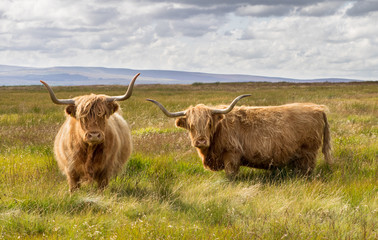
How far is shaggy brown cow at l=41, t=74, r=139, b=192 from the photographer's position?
4863 mm

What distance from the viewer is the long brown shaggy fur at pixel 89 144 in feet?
16.0

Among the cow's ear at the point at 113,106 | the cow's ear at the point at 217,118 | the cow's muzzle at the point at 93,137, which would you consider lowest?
the cow's muzzle at the point at 93,137

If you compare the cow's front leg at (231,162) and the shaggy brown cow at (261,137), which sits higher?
the shaggy brown cow at (261,137)

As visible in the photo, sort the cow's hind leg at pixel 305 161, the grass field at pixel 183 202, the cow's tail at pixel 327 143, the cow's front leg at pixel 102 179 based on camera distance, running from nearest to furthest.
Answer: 1. the grass field at pixel 183 202
2. the cow's front leg at pixel 102 179
3. the cow's hind leg at pixel 305 161
4. the cow's tail at pixel 327 143

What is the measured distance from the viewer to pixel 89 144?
4926 millimetres

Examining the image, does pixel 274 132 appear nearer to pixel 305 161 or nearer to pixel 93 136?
pixel 305 161

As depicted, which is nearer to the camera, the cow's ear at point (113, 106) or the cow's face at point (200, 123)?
the cow's ear at point (113, 106)

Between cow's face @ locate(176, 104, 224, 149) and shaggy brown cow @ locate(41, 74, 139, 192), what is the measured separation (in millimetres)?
1159

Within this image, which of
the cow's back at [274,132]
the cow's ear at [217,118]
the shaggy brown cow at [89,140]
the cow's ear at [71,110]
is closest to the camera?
the shaggy brown cow at [89,140]

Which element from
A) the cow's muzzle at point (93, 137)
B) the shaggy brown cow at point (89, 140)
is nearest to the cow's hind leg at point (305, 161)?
the shaggy brown cow at point (89, 140)

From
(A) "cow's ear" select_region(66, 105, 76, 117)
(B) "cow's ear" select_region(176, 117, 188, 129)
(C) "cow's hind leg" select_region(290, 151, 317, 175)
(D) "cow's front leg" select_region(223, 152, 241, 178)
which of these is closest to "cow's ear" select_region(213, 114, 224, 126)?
(B) "cow's ear" select_region(176, 117, 188, 129)

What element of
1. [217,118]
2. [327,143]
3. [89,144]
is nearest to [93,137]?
[89,144]

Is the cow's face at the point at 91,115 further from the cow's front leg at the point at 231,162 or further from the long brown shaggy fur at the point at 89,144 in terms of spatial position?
the cow's front leg at the point at 231,162

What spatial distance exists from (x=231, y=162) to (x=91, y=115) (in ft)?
8.43
